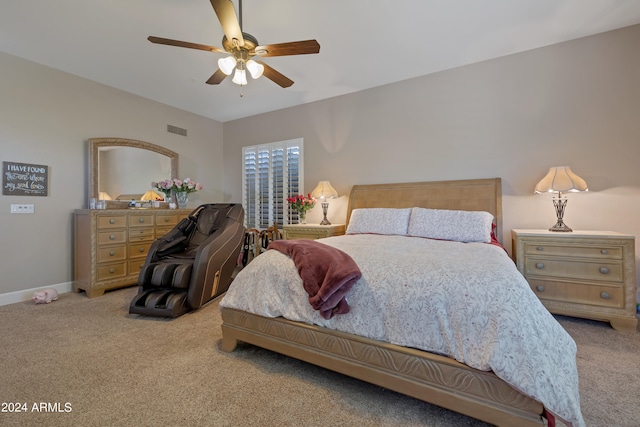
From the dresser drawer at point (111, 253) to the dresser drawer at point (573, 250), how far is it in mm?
4705

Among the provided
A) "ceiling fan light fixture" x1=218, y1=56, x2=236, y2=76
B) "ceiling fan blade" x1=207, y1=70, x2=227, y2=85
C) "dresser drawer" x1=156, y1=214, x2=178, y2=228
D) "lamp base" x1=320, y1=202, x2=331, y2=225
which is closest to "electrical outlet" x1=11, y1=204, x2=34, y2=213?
"dresser drawer" x1=156, y1=214, x2=178, y2=228

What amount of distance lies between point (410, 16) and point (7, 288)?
515 centimetres

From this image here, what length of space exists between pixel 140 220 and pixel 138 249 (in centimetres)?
40

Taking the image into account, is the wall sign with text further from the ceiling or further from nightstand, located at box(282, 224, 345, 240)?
nightstand, located at box(282, 224, 345, 240)

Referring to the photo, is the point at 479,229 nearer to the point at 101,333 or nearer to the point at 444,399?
the point at 444,399

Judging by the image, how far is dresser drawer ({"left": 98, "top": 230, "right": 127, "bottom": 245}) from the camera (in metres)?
3.42

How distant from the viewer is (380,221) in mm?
3279

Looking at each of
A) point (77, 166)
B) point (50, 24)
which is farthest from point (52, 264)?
point (50, 24)

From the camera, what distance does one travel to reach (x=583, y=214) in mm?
2881

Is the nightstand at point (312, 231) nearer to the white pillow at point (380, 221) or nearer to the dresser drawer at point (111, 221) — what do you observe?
the white pillow at point (380, 221)

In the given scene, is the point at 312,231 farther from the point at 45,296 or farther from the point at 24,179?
the point at 24,179

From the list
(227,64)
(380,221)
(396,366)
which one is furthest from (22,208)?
(396,366)

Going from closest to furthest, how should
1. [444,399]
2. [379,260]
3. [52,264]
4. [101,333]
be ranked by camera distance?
[444,399], [379,260], [101,333], [52,264]

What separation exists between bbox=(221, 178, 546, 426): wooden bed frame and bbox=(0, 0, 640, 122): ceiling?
262 cm
